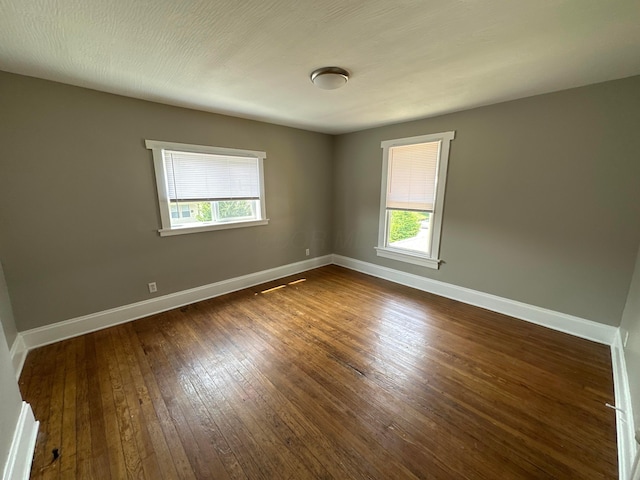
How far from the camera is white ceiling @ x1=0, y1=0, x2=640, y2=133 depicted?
1.28m

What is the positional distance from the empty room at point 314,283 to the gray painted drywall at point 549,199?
0.8 inches

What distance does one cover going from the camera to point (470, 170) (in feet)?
9.88

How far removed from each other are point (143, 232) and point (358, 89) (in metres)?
2.71

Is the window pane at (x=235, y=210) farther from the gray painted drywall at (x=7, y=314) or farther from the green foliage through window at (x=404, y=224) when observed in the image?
the green foliage through window at (x=404, y=224)

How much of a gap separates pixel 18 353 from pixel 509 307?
4816 millimetres

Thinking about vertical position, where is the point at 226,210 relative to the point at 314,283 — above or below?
above

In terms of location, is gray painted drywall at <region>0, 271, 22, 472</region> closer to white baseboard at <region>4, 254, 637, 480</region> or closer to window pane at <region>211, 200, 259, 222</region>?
white baseboard at <region>4, 254, 637, 480</region>

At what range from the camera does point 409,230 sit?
3.79 m

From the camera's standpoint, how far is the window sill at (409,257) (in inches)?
138

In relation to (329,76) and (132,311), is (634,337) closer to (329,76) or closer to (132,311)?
(329,76)

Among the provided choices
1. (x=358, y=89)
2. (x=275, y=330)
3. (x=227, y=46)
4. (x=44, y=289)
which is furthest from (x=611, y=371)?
(x=44, y=289)

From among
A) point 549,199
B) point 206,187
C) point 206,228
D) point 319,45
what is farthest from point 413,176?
point 206,228

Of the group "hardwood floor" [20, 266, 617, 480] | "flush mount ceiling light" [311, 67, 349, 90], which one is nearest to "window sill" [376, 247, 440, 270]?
"hardwood floor" [20, 266, 617, 480]

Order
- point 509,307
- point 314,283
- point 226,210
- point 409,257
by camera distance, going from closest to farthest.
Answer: point 509,307, point 226,210, point 409,257, point 314,283
